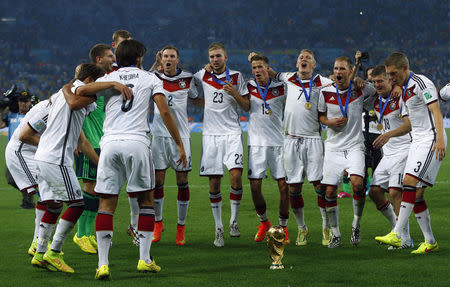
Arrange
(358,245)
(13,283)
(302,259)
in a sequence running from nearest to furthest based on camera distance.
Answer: (13,283)
(302,259)
(358,245)

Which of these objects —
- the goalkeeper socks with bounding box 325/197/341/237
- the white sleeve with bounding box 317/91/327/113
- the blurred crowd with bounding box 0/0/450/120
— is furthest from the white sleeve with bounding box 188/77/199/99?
the blurred crowd with bounding box 0/0/450/120

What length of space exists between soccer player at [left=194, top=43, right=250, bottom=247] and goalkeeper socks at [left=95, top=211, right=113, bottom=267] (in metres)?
2.24

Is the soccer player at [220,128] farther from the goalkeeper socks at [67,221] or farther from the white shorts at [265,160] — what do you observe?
the goalkeeper socks at [67,221]

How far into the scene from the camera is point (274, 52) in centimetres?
4516

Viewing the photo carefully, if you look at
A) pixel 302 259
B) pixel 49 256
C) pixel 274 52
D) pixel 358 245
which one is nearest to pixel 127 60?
pixel 49 256

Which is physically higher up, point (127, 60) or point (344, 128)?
point (127, 60)

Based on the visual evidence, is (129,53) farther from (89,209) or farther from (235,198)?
(235,198)

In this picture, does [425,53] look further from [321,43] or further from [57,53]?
[57,53]

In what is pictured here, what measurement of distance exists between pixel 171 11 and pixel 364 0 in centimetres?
1338

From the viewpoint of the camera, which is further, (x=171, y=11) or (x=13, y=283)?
(x=171, y=11)

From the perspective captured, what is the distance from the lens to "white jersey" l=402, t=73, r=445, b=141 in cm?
645

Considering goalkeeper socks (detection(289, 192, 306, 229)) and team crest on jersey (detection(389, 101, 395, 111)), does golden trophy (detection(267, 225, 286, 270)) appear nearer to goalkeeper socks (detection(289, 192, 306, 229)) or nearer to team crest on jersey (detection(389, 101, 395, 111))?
goalkeeper socks (detection(289, 192, 306, 229))

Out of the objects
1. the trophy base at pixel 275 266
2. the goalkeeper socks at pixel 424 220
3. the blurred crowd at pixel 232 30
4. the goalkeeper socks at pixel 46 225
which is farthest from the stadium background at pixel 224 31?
the goalkeeper socks at pixel 46 225

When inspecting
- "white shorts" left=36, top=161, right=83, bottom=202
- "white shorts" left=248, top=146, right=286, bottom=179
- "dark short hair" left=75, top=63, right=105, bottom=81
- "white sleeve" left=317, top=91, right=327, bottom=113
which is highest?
"dark short hair" left=75, top=63, right=105, bottom=81
